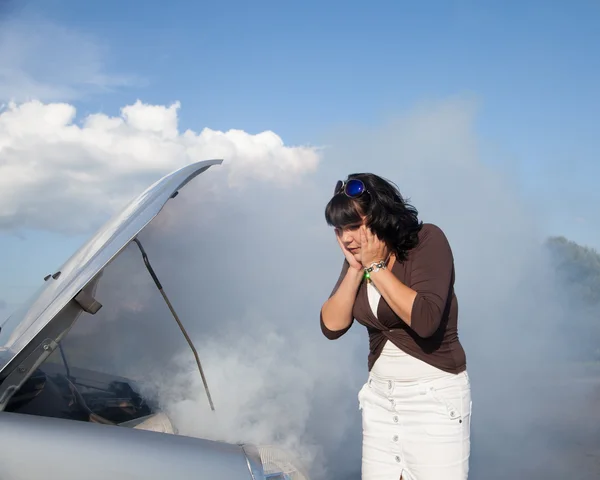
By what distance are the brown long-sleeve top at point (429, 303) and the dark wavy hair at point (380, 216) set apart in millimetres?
39

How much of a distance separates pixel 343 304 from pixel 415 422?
44 centimetres

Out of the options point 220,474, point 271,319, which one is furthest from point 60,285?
point 271,319

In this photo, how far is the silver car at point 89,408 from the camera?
4.92 ft

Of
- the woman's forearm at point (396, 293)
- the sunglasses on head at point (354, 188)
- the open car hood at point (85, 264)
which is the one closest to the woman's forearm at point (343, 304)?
the woman's forearm at point (396, 293)

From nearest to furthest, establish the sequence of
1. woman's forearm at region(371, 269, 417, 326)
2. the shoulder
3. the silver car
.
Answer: the silver car, woman's forearm at region(371, 269, 417, 326), the shoulder

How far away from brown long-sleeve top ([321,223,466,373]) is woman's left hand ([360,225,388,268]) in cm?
7

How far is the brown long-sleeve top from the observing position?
6.07 feet

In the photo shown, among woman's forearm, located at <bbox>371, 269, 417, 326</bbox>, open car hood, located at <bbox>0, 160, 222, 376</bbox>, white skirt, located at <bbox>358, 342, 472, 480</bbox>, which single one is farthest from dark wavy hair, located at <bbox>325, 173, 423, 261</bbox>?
open car hood, located at <bbox>0, 160, 222, 376</bbox>

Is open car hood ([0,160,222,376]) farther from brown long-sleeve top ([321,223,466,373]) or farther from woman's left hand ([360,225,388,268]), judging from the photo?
brown long-sleeve top ([321,223,466,373])

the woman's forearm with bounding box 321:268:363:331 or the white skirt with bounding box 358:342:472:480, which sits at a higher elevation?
the woman's forearm with bounding box 321:268:363:331

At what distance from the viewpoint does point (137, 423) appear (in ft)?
6.89

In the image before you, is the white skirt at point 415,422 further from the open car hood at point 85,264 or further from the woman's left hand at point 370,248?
the open car hood at point 85,264

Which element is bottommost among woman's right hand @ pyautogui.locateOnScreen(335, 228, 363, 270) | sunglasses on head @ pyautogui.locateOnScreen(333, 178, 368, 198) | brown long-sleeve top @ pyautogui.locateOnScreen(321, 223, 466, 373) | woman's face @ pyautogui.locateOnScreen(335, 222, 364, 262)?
→ brown long-sleeve top @ pyautogui.locateOnScreen(321, 223, 466, 373)

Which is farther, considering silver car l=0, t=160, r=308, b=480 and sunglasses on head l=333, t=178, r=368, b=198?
sunglasses on head l=333, t=178, r=368, b=198
